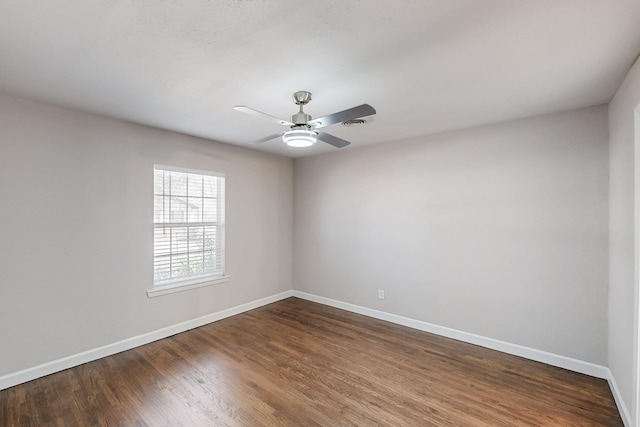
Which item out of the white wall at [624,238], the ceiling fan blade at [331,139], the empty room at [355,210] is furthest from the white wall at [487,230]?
the ceiling fan blade at [331,139]

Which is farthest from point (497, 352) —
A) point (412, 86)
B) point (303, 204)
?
point (303, 204)

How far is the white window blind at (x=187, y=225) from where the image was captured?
354cm

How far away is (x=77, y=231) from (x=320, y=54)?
9.69 ft

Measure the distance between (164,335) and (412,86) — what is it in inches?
153

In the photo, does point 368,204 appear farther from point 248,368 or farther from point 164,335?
point 164,335

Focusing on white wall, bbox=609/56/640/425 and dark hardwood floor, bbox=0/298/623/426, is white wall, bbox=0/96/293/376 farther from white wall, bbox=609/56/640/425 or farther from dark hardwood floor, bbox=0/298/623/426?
white wall, bbox=609/56/640/425

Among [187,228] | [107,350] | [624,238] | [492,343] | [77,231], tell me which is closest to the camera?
[624,238]

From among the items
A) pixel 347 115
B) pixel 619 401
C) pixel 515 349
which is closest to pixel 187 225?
pixel 347 115

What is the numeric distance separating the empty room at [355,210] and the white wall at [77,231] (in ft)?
0.06

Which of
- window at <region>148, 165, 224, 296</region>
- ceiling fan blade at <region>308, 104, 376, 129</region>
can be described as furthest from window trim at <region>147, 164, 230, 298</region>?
ceiling fan blade at <region>308, 104, 376, 129</region>

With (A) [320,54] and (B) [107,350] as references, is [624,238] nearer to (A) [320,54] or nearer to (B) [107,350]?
(A) [320,54]

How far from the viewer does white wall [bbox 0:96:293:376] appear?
252 centimetres

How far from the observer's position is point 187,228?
A: 12.5ft

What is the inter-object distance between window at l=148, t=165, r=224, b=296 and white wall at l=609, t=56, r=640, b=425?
425 centimetres
